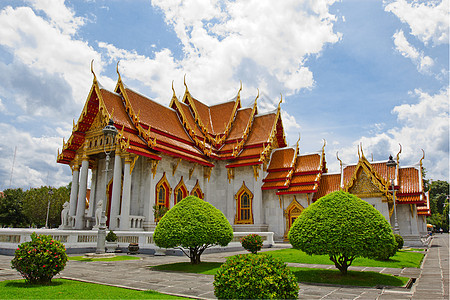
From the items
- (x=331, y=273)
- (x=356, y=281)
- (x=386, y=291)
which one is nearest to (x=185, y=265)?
(x=331, y=273)

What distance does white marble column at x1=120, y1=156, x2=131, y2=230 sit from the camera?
1908 cm

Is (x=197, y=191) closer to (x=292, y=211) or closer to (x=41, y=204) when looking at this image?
(x=292, y=211)

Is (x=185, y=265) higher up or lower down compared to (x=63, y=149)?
lower down

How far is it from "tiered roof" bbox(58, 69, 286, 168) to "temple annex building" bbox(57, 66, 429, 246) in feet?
0.27

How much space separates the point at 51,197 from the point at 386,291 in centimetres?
4362

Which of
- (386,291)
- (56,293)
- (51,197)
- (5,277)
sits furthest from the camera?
(51,197)

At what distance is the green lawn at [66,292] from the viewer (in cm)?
613

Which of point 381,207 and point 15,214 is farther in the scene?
point 15,214

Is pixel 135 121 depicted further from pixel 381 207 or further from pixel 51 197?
pixel 51 197

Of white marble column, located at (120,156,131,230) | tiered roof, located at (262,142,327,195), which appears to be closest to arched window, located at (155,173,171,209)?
white marble column, located at (120,156,131,230)

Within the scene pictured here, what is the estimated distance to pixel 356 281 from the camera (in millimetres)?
8477

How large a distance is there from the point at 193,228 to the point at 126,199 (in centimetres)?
996

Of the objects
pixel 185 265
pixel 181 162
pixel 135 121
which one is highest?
pixel 135 121

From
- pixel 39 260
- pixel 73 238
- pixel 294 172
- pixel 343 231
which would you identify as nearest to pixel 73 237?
pixel 73 238
